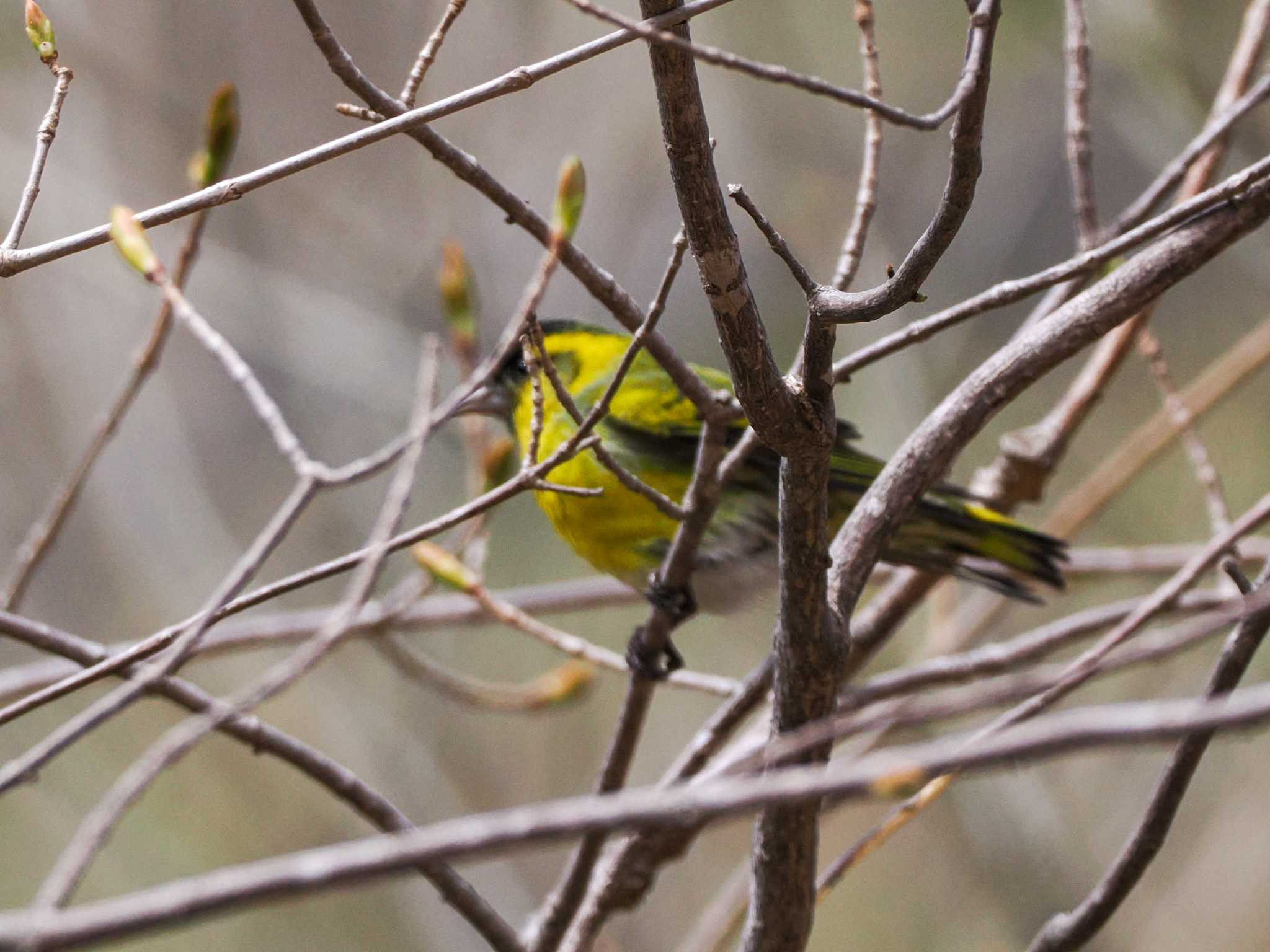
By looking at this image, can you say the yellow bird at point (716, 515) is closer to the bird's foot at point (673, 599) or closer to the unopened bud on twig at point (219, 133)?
the bird's foot at point (673, 599)

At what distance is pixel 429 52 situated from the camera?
5.05ft

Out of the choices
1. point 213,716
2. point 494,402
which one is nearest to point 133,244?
point 213,716

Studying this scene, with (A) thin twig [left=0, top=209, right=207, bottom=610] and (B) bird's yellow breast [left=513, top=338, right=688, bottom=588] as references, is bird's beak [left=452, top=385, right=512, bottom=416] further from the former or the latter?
(A) thin twig [left=0, top=209, right=207, bottom=610]

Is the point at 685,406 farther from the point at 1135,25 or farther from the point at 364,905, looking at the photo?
the point at 364,905

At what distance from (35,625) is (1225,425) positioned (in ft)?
20.8

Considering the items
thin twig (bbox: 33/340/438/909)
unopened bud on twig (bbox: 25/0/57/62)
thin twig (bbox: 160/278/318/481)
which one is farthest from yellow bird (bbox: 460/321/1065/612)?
unopened bud on twig (bbox: 25/0/57/62)

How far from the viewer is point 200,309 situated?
17.4 ft

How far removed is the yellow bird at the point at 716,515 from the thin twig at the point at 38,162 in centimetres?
131

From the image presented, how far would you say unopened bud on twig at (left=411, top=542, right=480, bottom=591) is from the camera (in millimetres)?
2324

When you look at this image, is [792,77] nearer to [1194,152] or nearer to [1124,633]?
[1124,633]

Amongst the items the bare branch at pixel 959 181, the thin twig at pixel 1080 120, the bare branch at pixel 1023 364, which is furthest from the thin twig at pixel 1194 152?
the bare branch at pixel 959 181

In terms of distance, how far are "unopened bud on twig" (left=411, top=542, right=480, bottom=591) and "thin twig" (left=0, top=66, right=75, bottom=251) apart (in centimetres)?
96

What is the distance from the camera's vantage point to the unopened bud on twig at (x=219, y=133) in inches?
83.0

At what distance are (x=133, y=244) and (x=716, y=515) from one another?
2086 millimetres
